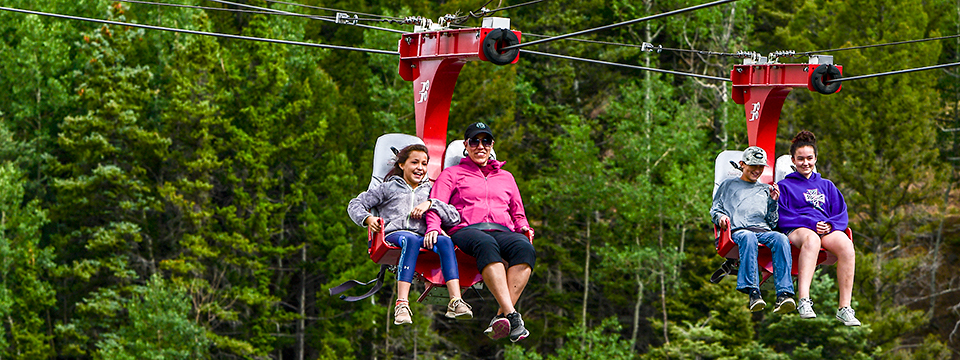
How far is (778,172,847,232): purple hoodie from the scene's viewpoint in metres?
11.0

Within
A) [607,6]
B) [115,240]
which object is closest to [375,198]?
[115,240]

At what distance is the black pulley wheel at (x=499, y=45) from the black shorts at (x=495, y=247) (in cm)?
119

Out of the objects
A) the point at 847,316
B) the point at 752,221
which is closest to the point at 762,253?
the point at 752,221

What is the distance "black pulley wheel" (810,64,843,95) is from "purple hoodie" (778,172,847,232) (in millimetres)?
1028

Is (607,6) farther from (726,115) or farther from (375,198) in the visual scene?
(375,198)

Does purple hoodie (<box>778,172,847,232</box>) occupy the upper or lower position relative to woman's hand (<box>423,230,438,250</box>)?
upper

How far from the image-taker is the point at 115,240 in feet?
103

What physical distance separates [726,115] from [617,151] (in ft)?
8.42

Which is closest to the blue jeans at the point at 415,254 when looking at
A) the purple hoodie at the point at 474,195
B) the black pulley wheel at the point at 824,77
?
the purple hoodie at the point at 474,195

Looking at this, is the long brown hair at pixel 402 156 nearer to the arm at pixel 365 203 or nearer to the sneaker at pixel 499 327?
the arm at pixel 365 203

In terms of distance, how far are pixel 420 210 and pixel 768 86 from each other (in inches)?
144

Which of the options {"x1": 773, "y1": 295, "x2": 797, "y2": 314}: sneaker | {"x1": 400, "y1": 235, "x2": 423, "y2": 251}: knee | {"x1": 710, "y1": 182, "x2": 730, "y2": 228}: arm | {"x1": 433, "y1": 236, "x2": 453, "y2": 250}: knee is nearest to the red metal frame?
{"x1": 710, "y1": 182, "x2": 730, "y2": 228}: arm

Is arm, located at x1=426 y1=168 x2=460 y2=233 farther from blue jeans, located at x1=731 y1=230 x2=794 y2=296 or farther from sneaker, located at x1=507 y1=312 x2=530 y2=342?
blue jeans, located at x1=731 y1=230 x2=794 y2=296

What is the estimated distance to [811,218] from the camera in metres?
11.0
